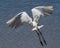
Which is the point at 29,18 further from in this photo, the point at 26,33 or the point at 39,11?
the point at 26,33

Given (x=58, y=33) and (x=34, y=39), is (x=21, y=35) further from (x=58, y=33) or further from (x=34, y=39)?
(x=58, y=33)

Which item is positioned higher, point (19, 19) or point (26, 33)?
point (19, 19)

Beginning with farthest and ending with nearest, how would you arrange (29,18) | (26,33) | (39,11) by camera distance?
1. (26,33)
2. (39,11)
3. (29,18)

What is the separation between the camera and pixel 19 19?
580 centimetres

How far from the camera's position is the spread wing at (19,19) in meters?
5.73

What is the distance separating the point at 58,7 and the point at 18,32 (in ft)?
6.92

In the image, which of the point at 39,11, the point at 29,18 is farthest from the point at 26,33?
the point at 29,18

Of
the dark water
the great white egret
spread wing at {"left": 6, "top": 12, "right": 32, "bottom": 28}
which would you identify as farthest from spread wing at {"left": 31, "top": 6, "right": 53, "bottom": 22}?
the dark water

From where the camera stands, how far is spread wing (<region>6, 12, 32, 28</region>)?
5731 mm

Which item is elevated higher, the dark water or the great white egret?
the great white egret

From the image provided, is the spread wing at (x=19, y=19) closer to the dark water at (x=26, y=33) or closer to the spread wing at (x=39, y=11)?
the spread wing at (x=39, y=11)

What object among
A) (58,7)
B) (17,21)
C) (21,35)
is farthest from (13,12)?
(17,21)

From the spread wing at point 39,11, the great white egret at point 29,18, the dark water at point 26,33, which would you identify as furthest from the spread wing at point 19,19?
the dark water at point 26,33

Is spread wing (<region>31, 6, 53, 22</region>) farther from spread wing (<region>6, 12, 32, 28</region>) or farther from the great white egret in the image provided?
spread wing (<region>6, 12, 32, 28</region>)
